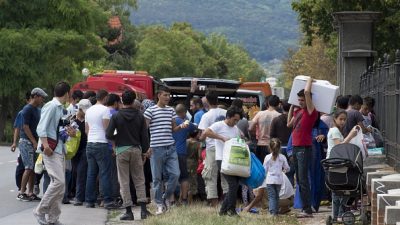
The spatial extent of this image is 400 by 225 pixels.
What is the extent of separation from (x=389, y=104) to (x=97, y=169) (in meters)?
5.01

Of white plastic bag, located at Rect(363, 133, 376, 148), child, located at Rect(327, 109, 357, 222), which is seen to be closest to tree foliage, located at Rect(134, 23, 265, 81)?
white plastic bag, located at Rect(363, 133, 376, 148)

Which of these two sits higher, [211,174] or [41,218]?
[211,174]

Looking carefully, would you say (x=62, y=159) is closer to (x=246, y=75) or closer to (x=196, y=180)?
(x=196, y=180)

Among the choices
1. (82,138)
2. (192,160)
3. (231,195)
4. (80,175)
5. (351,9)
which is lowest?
(231,195)

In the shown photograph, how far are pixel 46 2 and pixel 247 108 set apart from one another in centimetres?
2774

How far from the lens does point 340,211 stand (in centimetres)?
1398

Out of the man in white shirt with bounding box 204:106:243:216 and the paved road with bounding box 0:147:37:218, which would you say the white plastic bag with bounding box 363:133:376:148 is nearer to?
the man in white shirt with bounding box 204:106:243:216

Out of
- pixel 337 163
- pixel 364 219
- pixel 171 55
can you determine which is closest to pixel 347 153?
pixel 337 163

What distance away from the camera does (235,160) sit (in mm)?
14828

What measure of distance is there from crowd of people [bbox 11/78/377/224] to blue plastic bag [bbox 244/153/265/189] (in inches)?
7.0

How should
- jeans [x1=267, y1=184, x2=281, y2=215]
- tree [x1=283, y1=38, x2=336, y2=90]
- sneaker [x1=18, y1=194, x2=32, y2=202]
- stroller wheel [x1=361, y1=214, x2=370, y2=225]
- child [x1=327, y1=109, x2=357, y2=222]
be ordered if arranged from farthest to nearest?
tree [x1=283, y1=38, x2=336, y2=90] < sneaker [x1=18, y1=194, x2=32, y2=202] < jeans [x1=267, y1=184, x2=281, y2=215] < child [x1=327, y1=109, x2=357, y2=222] < stroller wheel [x1=361, y1=214, x2=370, y2=225]

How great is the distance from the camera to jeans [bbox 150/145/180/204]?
1578cm

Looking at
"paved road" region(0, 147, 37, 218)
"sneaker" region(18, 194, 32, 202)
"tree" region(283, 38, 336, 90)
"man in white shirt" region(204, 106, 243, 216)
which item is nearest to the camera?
"man in white shirt" region(204, 106, 243, 216)

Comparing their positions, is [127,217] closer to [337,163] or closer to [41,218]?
[41,218]
